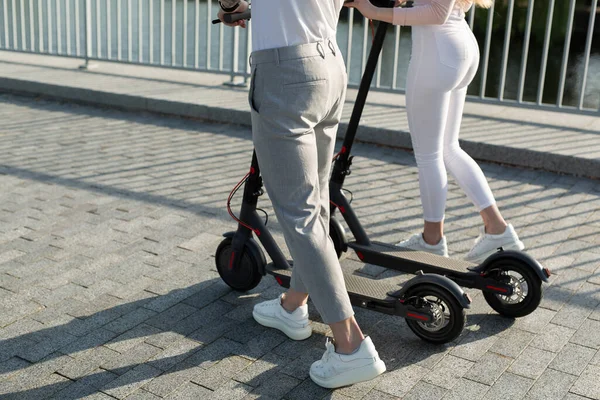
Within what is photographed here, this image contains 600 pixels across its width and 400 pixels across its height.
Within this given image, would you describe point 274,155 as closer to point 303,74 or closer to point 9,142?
point 303,74

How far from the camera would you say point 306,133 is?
3.07 m

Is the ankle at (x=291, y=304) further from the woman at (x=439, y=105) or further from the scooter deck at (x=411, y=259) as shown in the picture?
the woman at (x=439, y=105)

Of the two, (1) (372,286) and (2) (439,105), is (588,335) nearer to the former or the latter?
(1) (372,286)

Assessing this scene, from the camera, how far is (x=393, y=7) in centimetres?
386

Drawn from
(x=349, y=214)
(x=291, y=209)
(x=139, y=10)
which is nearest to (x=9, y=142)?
(x=139, y=10)

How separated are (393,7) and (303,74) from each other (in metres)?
1.09

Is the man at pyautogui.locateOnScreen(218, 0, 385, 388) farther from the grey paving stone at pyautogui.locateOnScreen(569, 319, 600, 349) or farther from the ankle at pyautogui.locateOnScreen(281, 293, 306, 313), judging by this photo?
the grey paving stone at pyautogui.locateOnScreen(569, 319, 600, 349)

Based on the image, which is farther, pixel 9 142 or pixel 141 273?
pixel 9 142

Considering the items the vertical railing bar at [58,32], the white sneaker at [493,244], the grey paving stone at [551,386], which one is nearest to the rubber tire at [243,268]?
the white sneaker at [493,244]

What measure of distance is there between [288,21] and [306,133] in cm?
41

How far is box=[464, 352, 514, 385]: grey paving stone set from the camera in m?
3.35

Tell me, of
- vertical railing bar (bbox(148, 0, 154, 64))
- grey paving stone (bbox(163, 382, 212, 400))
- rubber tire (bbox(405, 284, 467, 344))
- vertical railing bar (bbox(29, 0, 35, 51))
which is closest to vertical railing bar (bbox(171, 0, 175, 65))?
vertical railing bar (bbox(148, 0, 154, 64))

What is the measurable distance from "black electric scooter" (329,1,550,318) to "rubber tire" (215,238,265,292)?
517mm

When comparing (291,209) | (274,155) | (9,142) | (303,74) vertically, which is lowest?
(9,142)
